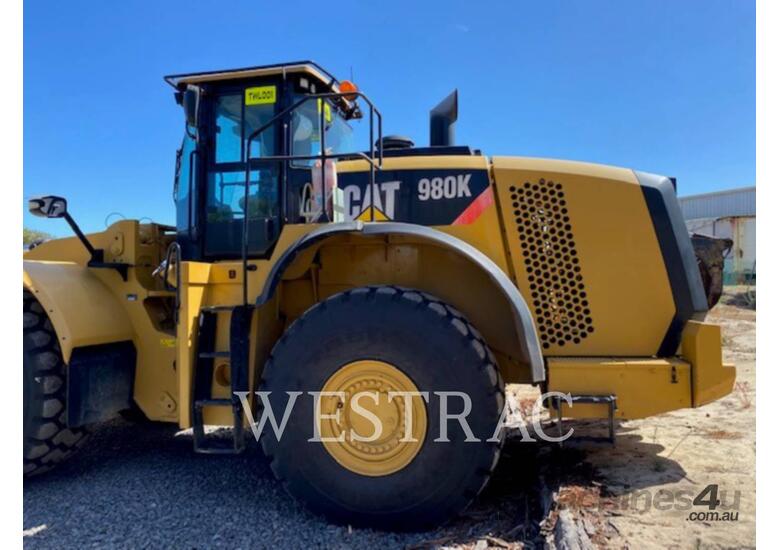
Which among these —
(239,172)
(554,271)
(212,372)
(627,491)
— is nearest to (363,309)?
(212,372)

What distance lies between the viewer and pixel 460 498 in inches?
121

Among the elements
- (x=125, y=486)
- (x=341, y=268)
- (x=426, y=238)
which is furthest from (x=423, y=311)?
(x=125, y=486)

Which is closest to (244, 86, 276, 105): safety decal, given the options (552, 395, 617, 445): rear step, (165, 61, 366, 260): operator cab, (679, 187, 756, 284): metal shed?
(165, 61, 366, 260): operator cab

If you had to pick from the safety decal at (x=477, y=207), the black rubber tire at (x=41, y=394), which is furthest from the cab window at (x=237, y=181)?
the safety decal at (x=477, y=207)

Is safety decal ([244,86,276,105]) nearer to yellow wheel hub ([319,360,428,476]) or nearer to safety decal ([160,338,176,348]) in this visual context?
safety decal ([160,338,176,348])

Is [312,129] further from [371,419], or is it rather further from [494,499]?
[494,499]

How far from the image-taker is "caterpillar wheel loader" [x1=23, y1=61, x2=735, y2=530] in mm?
3172

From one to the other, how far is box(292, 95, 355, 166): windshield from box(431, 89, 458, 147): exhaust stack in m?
0.82

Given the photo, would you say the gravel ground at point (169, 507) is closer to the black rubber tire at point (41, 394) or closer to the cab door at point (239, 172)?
the black rubber tire at point (41, 394)

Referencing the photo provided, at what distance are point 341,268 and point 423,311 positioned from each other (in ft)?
2.86

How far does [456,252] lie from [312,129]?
167 cm

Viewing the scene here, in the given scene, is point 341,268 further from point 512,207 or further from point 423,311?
point 512,207

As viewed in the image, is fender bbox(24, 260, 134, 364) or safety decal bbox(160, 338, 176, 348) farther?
safety decal bbox(160, 338, 176, 348)

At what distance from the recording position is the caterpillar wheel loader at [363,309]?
3.17 m
